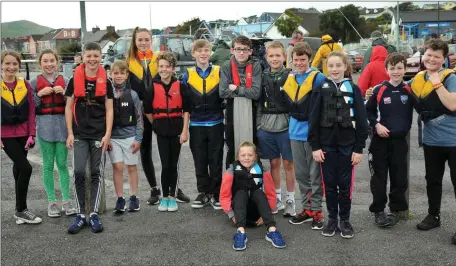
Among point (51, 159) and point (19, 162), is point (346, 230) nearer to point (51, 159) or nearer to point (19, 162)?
point (51, 159)

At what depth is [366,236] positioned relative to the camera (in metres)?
4.86

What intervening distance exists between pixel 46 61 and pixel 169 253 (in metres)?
2.66

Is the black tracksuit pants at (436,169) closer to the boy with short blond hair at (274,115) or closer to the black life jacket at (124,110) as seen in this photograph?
the boy with short blond hair at (274,115)

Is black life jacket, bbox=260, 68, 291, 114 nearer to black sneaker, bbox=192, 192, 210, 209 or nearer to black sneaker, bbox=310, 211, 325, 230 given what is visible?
black sneaker, bbox=310, 211, 325, 230

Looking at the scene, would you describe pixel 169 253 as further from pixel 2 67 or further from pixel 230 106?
pixel 2 67

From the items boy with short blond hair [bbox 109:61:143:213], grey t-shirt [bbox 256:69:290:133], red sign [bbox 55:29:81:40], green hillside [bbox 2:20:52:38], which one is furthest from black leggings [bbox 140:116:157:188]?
red sign [bbox 55:29:81:40]

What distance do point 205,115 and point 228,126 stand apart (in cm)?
31

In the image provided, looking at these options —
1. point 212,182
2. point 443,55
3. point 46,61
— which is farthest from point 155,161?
point 443,55

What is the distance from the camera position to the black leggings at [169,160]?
18.9 ft

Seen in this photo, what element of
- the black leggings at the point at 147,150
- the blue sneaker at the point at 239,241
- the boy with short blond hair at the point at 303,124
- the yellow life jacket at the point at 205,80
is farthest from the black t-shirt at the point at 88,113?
the boy with short blond hair at the point at 303,124

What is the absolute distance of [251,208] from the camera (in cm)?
515

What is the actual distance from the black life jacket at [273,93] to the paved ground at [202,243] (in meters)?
1.25

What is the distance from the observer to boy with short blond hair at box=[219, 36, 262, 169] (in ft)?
17.8

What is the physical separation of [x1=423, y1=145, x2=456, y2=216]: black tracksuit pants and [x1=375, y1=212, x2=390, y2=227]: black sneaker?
1.55 ft
